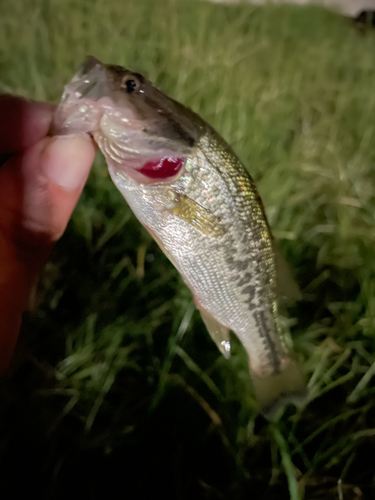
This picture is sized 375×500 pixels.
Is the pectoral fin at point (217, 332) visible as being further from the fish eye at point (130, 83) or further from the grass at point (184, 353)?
the fish eye at point (130, 83)

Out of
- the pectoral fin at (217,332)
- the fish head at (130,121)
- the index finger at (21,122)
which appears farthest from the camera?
the pectoral fin at (217,332)

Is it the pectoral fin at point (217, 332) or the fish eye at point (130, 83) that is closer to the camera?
the fish eye at point (130, 83)

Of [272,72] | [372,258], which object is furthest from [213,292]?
[272,72]

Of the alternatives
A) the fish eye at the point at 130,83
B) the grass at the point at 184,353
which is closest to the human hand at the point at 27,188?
the fish eye at the point at 130,83

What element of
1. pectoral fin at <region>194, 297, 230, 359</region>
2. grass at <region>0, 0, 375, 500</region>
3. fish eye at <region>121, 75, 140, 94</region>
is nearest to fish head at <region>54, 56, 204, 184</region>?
fish eye at <region>121, 75, 140, 94</region>

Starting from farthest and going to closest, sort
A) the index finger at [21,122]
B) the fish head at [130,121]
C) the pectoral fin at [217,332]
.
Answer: the pectoral fin at [217,332], the index finger at [21,122], the fish head at [130,121]

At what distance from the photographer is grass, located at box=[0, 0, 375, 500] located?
0.97m

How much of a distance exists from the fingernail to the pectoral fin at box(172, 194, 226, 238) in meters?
0.23

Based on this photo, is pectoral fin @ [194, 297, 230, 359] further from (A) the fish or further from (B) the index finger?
(B) the index finger

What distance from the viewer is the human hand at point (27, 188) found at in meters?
0.75

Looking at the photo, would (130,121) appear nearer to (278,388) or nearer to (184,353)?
(184,353)

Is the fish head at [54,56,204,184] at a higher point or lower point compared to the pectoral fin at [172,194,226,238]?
higher

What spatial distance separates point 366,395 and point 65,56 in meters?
2.22

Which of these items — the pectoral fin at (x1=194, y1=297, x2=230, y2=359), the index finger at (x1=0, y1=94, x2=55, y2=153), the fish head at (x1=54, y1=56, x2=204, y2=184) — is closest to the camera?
the fish head at (x1=54, y1=56, x2=204, y2=184)
